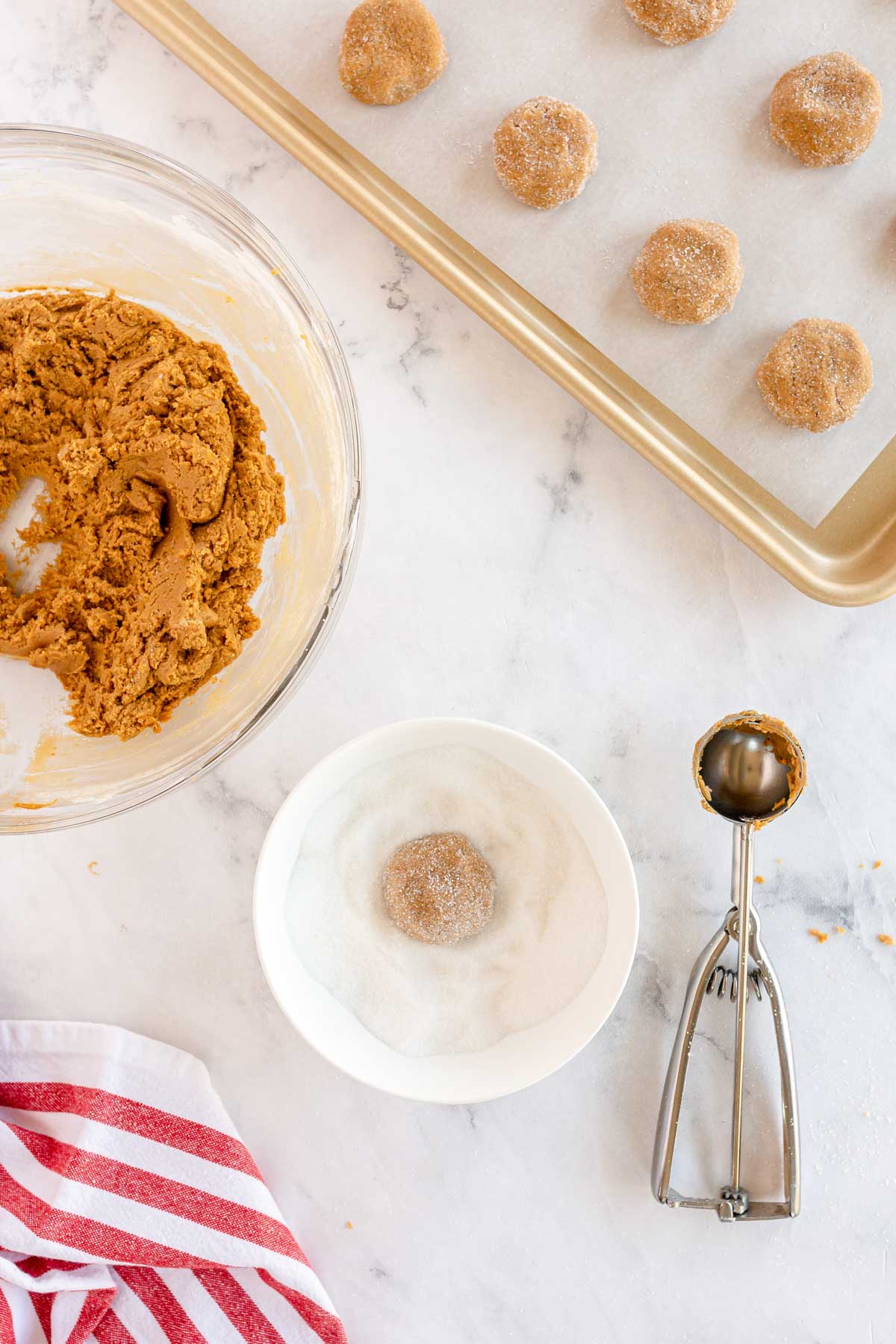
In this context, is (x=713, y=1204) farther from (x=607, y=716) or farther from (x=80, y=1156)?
(x=80, y=1156)

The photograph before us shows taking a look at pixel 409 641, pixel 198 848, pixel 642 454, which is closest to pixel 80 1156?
pixel 198 848

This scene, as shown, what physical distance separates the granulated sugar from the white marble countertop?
0.26 ft

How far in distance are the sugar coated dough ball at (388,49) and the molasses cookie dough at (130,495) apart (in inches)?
13.8

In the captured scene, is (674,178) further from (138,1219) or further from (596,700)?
(138,1219)

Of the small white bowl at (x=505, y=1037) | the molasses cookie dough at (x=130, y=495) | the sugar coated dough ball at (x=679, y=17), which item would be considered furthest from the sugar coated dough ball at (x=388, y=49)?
the small white bowl at (x=505, y=1037)

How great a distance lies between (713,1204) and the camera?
3.61 feet

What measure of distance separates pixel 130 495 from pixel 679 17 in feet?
2.50

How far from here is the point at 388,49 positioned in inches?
41.9

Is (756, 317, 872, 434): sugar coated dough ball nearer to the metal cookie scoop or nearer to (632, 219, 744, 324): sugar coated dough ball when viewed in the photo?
(632, 219, 744, 324): sugar coated dough ball

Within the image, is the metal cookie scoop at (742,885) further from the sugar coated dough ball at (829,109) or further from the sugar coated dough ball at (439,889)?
the sugar coated dough ball at (829,109)

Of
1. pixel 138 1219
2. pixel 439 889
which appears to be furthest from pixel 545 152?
pixel 138 1219

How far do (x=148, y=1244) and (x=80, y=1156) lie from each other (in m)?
0.13

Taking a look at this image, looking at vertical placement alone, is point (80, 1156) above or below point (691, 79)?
below

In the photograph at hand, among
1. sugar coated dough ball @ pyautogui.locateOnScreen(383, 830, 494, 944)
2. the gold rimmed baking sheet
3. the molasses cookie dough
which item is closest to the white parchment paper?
the gold rimmed baking sheet
